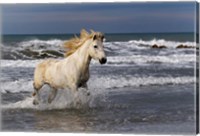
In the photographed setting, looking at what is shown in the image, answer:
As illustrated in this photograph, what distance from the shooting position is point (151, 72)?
195 inches

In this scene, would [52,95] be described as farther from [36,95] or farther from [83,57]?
[83,57]

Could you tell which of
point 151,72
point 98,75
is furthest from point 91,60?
point 151,72

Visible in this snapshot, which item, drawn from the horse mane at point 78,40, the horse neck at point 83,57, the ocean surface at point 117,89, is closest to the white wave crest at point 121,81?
the ocean surface at point 117,89

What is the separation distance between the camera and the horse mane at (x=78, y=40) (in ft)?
16.2

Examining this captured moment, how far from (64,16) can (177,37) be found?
834 millimetres

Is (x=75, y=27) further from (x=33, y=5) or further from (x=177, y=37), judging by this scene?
(x=177, y=37)

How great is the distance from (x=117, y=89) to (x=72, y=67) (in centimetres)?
A: 37

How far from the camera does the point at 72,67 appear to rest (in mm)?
5070

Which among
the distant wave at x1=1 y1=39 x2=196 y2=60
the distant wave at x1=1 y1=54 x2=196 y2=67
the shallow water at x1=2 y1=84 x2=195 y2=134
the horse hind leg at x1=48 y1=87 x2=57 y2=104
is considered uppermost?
the distant wave at x1=1 y1=39 x2=196 y2=60

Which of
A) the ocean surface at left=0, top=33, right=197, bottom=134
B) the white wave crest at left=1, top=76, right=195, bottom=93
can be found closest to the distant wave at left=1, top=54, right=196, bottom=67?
the ocean surface at left=0, top=33, right=197, bottom=134

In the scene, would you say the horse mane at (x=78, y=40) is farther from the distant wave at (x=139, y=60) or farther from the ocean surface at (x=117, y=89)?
the distant wave at (x=139, y=60)

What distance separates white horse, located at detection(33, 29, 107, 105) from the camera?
16.2 feet

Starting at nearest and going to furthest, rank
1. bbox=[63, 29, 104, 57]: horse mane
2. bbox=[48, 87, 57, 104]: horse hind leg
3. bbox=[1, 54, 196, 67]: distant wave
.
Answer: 1. bbox=[1, 54, 196, 67]: distant wave
2. bbox=[63, 29, 104, 57]: horse mane
3. bbox=[48, 87, 57, 104]: horse hind leg

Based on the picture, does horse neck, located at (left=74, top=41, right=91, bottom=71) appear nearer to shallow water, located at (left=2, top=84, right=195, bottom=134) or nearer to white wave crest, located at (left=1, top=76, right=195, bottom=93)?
white wave crest, located at (left=1, top=76, right=195, bottom=93)
